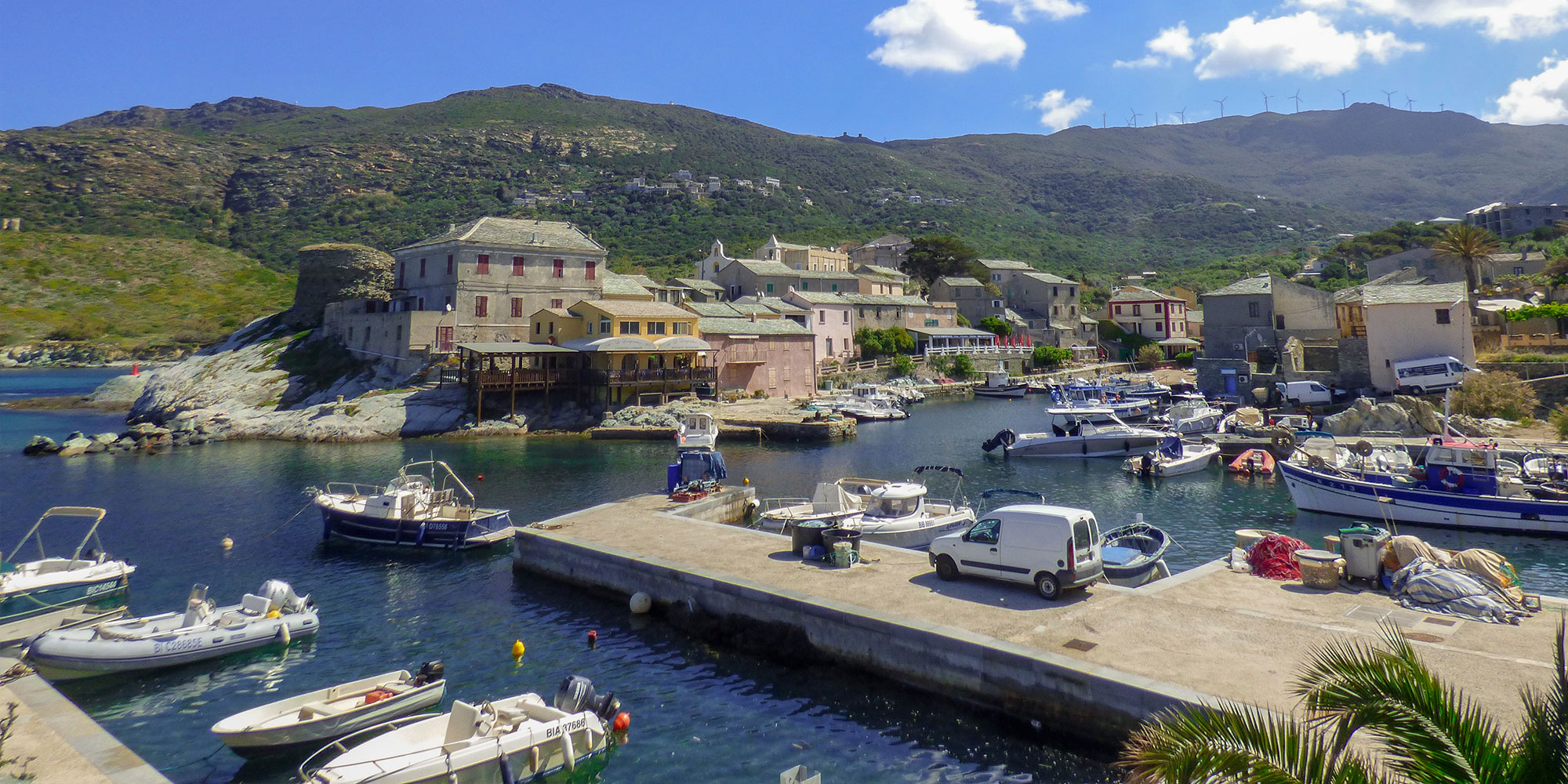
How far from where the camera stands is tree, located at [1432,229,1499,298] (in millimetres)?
56938

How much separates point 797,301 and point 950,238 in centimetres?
3822

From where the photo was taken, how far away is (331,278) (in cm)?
6431

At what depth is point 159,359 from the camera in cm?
9150

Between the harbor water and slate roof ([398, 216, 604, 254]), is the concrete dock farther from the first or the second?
slate roof ([398, 216, 604, 254])

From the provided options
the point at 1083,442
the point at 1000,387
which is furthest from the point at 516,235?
the point at 1000,387

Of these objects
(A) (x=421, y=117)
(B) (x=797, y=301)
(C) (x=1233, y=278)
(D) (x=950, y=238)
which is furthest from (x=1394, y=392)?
(A) (x=421, y=117)

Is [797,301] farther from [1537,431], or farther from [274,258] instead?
[274,258]

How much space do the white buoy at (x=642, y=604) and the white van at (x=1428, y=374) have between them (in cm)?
4315

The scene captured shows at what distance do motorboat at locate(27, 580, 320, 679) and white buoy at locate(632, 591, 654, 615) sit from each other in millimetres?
6738

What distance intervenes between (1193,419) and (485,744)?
41823 millimetres

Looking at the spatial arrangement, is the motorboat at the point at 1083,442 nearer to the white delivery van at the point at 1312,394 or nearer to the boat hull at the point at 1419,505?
the white delivery van at the point at 1312,394

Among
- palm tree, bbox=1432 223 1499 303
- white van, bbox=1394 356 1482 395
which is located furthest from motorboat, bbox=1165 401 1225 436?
palm tree, bbox=1432 223 1499 303

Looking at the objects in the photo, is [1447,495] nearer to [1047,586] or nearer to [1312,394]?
[1047,586]

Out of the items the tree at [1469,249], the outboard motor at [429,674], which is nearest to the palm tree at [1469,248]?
the tree at [1469,249]
